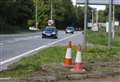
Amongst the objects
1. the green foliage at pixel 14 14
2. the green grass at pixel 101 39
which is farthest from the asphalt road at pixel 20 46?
the green foliage at pixel 14 14

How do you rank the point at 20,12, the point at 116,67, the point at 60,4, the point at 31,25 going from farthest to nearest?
1. the point at 60,4
2. the point at 31,25
3. the point at 20,12
4. the point at 116,67

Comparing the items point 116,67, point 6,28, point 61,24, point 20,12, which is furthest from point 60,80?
point 61,24

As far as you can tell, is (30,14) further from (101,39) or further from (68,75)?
(68,75)

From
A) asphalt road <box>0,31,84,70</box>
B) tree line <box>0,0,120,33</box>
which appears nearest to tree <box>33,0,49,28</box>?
tree line <box>0,0,120,33</box>

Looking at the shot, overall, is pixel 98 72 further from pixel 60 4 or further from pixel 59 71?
pixel 60 4

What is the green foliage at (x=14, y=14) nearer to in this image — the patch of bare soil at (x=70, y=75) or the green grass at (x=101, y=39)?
the green grass at (x=101, y=39)

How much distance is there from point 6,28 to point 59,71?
79551mm

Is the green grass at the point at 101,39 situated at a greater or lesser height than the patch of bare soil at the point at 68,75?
lesser

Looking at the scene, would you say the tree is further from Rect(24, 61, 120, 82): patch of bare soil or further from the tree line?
Rect(24, 61, 120, 82): patch of bare soil

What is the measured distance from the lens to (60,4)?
159 m

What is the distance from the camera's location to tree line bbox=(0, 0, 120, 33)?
93.6 m

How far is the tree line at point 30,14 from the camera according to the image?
9356cm

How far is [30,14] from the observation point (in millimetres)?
114625

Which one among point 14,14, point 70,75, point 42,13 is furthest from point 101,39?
point 42,13
